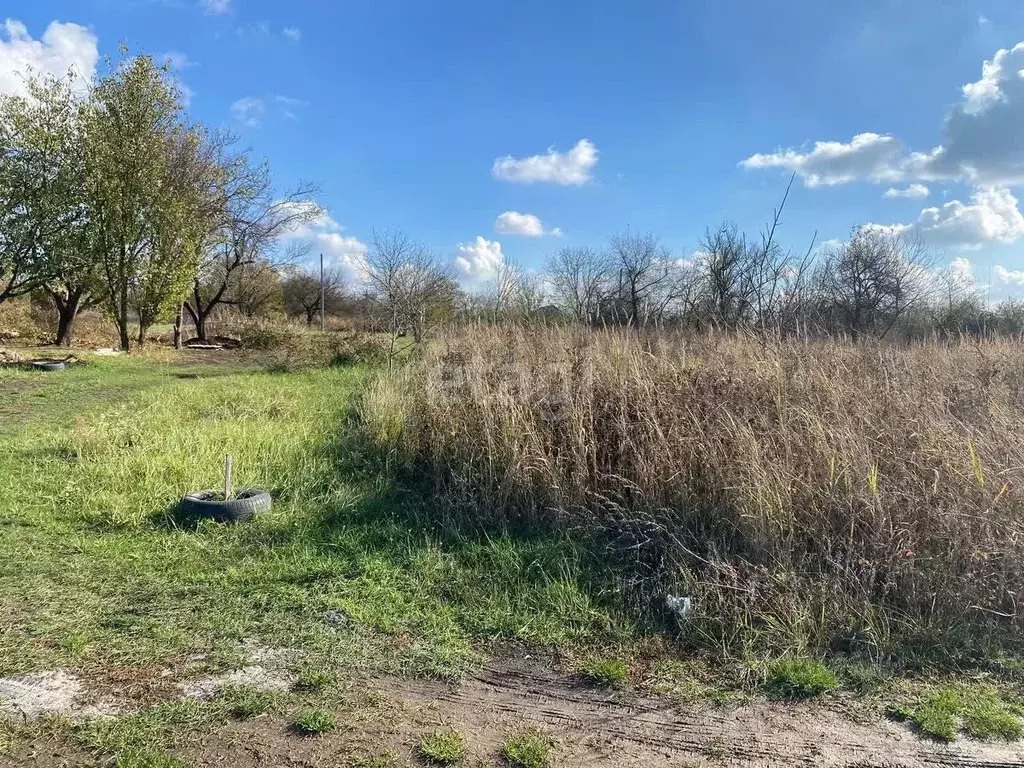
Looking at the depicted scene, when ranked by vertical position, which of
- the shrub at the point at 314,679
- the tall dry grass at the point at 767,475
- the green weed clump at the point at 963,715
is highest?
the tall dry grass at the point at 767,475

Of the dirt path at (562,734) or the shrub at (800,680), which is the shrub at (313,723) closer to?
the dirt path at (562,734)

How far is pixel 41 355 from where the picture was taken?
52.9 feet

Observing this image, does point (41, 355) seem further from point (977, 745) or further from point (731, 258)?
point (977, 745)

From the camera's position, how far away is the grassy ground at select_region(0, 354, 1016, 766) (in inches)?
109

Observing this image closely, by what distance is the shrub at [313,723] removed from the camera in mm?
2395

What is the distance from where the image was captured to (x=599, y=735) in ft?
8.05

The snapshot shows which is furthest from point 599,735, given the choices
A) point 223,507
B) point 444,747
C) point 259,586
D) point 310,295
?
point 310,295

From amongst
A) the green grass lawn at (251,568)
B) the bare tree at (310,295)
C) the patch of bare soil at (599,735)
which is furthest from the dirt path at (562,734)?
the bare tree at (310,295)

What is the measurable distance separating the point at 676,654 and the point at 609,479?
1829 millimetres

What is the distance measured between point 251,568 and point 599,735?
244cm

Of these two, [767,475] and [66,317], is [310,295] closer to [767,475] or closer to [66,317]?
[66,317]

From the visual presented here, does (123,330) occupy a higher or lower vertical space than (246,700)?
higher

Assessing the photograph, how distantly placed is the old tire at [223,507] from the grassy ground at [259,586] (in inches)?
5.0

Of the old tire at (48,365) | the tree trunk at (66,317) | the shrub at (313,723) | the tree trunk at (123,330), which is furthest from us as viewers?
the tree trunk at (66,317)
